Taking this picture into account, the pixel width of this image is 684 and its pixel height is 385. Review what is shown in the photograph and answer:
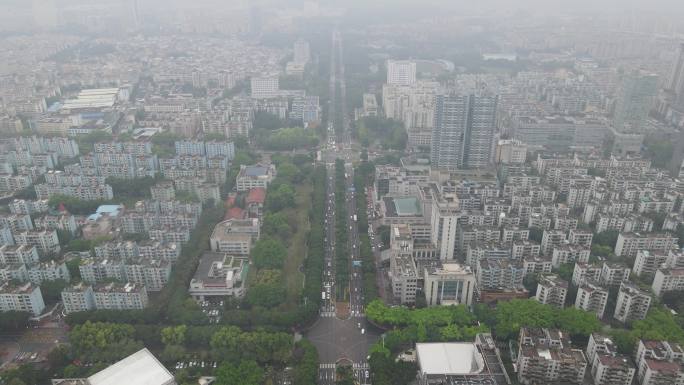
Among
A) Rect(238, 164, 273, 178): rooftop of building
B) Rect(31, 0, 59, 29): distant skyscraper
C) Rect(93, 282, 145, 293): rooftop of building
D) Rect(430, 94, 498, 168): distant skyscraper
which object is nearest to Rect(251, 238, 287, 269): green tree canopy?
Rect(93, 282, 145, 293): rooftop of building

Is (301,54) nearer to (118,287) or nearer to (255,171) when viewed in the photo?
(255,171)

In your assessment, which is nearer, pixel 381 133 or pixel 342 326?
pixel 342 326

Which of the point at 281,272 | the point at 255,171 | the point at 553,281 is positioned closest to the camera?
the point at 553,281

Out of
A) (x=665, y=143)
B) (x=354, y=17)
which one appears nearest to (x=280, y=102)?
(x=665, y=143)

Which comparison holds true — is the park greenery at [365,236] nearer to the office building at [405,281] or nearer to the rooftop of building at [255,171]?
the office building at [405,281]

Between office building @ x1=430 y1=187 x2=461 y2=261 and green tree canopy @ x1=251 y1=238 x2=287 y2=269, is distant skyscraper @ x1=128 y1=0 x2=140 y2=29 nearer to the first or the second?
green tree canopy @ x1=251 y1=238 x2=287 y2=269

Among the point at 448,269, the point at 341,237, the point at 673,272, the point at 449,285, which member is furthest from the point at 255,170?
the point at 673,272

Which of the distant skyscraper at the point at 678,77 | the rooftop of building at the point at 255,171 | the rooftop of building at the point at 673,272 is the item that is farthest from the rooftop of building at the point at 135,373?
the distant skyscraper at the point at 678,77
